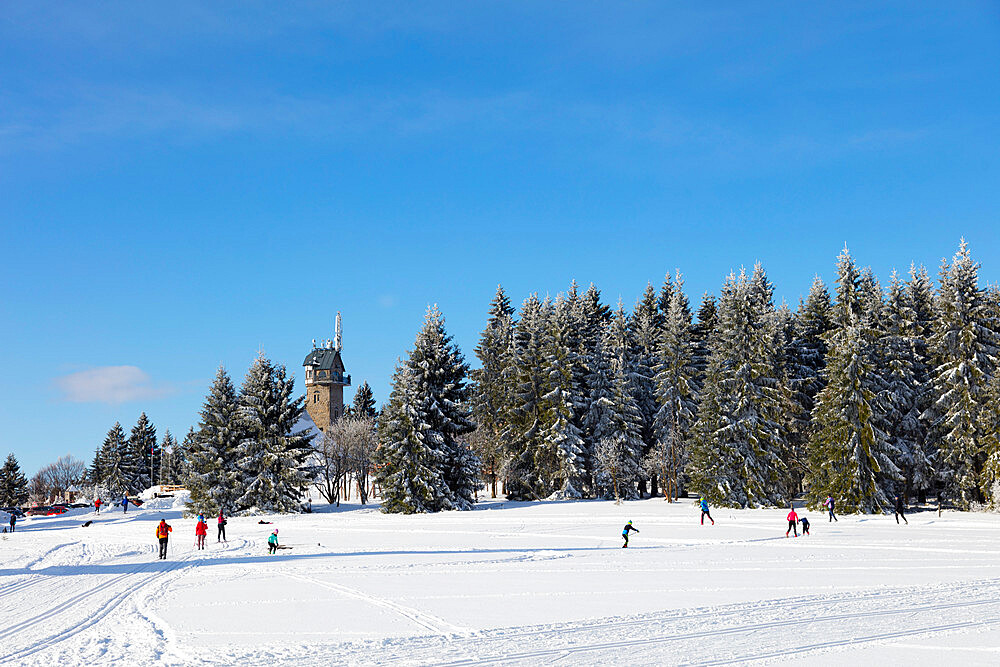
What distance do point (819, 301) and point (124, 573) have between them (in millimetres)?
51510

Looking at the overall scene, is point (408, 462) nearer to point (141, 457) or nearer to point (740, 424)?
point (740, 424)

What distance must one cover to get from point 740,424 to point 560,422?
12755 mm

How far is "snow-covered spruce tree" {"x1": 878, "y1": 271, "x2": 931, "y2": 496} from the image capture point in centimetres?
4922

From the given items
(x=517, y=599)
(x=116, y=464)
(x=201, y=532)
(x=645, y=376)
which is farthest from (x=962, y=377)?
(x=116, y=464)

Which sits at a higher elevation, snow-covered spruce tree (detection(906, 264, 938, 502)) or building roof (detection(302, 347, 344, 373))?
building roof (detection(302, 347, 344, 373))

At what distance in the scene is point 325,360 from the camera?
126625mm

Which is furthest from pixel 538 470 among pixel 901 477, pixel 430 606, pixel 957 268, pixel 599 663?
pixel 599 663

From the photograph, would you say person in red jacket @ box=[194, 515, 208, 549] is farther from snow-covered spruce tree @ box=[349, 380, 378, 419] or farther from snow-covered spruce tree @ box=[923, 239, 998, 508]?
snow-covered spruce tree @ box=[349, 380, 378, 419]

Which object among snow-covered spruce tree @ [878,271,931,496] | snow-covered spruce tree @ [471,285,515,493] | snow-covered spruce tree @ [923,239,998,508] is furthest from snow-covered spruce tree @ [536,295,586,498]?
snow-covered spruce tree @ [923,239,998,508]

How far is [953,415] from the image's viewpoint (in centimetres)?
4703

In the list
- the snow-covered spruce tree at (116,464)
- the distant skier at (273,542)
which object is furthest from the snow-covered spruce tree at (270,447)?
the snow-covered spruce tree at (116,464)

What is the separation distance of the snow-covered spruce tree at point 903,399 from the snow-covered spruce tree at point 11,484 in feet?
301

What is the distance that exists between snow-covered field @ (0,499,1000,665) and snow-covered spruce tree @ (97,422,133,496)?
226 feet

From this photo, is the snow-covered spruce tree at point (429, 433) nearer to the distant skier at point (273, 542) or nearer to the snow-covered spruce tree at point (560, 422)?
the snow-covered spruce tree at point (560, 422)
